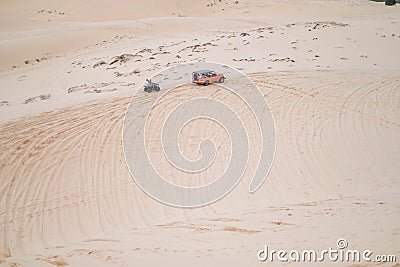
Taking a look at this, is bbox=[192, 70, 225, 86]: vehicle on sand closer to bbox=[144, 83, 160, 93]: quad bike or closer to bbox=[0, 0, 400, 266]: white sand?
bbox=[0, 0, 400, 266]: white sand

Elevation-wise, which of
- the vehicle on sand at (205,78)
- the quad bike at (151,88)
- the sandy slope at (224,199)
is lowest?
the sandy slope at (224,199)

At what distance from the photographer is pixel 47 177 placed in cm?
958

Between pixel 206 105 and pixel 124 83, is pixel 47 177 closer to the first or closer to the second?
pixel 206 105

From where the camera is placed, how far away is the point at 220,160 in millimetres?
10227

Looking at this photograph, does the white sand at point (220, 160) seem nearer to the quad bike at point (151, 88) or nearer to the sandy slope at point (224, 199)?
the sandy slope at point (224, 199)

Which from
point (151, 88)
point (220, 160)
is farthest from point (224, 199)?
point (151, 88)

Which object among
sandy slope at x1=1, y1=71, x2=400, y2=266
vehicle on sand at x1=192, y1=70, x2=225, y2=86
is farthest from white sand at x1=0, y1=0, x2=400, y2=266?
vehicle on sand at x1=192, y1=70, x2=225, y2=86

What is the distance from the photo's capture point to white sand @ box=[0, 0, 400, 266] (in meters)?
6.28

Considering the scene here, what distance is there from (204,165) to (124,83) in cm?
811

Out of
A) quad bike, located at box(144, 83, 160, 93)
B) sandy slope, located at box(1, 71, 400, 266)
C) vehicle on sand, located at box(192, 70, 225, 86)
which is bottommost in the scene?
sandy slope, located at box(1, 71, 400, 266)

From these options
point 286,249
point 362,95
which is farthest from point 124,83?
point 286,249

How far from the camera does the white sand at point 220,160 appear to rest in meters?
6.28

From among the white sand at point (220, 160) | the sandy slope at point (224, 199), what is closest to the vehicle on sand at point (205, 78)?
the white sand at point (220, 160)

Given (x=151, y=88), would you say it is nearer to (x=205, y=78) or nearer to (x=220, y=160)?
(x=205, y=78)
